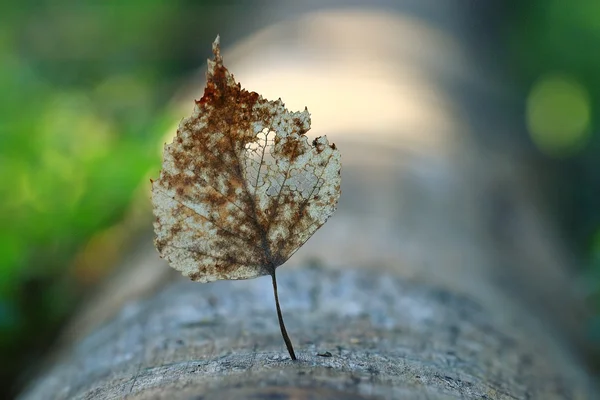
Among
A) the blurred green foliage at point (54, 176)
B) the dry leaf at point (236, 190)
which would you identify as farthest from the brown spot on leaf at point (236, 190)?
the blurred green foliage at point (54, 176)

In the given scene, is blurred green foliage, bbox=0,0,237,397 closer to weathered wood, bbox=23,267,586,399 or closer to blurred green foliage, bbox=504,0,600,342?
weathered wood, bbox=23,267,586,399

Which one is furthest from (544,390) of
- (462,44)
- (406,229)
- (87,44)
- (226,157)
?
(87,44)

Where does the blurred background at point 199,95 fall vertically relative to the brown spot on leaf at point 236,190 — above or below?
above

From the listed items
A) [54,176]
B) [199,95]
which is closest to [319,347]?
[54,176]

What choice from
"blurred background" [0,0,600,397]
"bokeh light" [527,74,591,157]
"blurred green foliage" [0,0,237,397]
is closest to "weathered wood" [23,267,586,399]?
"blurred background" [0,0,600,397]

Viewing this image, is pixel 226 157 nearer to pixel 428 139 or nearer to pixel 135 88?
pixel 428 139

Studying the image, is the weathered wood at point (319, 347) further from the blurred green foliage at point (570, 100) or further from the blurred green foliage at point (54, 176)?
the blurred green foliage at point (570, 100)

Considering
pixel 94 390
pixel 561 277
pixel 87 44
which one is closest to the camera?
pixel 94 390
